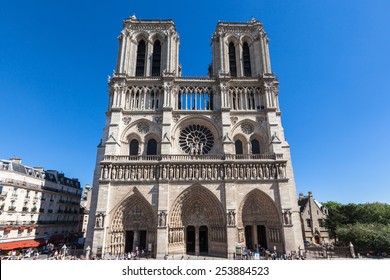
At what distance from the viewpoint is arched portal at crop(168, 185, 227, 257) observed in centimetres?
1820

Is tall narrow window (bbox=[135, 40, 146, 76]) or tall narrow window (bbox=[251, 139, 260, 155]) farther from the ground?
tall narrow window (bbox=[135, 40, 146, 76])

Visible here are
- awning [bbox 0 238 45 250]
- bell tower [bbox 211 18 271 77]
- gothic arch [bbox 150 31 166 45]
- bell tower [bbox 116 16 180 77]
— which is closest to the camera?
awning [bbox 0 238 45 250]

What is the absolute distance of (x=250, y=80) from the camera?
23625 mm

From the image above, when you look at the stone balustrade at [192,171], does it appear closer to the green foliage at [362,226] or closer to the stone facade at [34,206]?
the green foliage at [362,226]

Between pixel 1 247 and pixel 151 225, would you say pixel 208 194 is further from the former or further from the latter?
pixel 1 247

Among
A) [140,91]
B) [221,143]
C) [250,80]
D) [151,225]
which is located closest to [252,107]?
[250,80]

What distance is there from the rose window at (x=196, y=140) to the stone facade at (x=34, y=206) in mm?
16819

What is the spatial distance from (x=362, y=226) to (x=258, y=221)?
8313mm

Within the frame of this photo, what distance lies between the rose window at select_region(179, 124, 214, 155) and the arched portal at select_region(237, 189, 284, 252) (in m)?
6.18

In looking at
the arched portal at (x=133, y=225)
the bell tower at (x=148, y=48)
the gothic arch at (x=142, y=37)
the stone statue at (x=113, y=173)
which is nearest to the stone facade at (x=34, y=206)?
the arched portal at (x=133, y=225)

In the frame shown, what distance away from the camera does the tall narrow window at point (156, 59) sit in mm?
25266

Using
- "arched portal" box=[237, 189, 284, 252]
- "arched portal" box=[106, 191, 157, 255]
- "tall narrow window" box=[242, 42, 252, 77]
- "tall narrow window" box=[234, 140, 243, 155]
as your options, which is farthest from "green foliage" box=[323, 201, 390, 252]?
"tall narrow window" box=[242, 42, 252, 77]

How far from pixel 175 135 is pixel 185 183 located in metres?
5.20

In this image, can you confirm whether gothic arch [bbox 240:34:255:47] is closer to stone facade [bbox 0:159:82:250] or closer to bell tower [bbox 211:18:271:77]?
bell tower [bbox 211:18:271:77]
